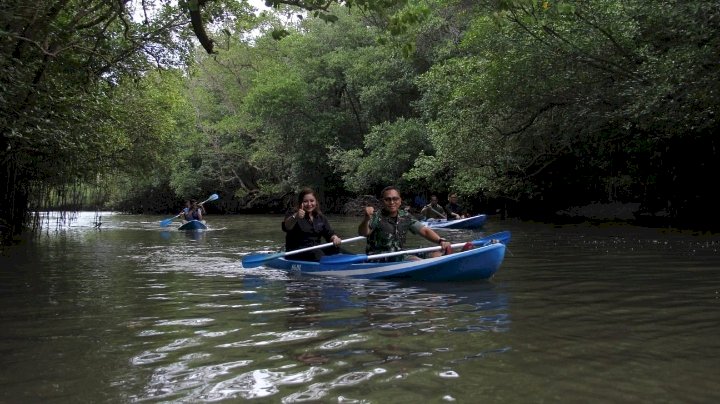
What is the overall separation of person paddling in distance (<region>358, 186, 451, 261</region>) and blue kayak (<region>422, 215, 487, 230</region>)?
33.4ft

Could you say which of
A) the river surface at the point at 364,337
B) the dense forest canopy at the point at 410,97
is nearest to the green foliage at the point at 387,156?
the dense forest canopy at the point at 410,97

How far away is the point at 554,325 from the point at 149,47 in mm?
10481

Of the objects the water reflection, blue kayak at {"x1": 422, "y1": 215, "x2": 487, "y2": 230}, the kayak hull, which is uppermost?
blue kayak at {"x1": 422, "y1": 215, "x2": 487, "y2": 230}

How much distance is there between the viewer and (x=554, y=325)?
4.62 metres

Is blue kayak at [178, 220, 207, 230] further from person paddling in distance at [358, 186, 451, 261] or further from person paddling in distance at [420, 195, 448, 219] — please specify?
person paddling in distance at [358, 186, 451, 261]

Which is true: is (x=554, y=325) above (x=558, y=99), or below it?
below

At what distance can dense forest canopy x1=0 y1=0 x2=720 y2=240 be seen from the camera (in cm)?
965

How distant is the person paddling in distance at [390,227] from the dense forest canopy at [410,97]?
1.75 meters

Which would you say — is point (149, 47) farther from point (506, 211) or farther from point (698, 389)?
point (506, 211)

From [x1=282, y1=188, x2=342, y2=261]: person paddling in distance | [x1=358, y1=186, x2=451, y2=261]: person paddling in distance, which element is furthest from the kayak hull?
[x1=282, y1=188, x2=342, y2=261]: person paddling in distance

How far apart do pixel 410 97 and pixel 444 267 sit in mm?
25496

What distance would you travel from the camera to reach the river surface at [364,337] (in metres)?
3.13

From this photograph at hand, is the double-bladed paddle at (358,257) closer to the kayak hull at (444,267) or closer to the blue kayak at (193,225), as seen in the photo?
the kayak hull at (444,267)

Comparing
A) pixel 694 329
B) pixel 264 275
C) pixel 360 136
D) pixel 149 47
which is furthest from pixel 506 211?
pixel 694 329
